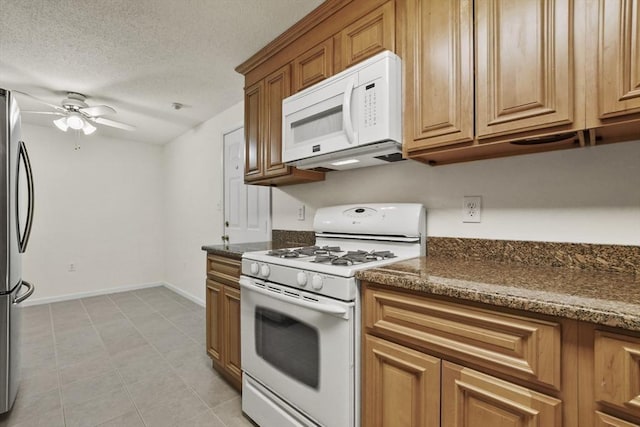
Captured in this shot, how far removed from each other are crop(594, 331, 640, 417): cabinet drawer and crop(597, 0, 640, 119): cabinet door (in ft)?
2.16

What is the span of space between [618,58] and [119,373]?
317 centimetres

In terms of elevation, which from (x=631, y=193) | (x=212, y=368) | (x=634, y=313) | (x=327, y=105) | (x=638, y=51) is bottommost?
(x=212, y=368)

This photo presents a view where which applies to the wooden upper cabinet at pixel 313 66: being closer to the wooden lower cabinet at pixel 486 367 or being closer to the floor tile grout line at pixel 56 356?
the wooden lower cabinet at pixel 486 367

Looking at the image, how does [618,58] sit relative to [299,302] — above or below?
above

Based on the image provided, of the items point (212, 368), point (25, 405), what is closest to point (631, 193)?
point (212, 368)

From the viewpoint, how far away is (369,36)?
4.94ft

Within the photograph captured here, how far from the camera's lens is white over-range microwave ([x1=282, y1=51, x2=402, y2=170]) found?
136cm

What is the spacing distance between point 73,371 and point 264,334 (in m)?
1.76

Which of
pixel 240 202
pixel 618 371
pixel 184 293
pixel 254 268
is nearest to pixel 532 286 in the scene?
pixel 618 371

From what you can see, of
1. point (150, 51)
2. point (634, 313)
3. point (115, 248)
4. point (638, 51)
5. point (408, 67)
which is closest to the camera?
point (634, 313)

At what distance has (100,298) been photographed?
13.8 ft

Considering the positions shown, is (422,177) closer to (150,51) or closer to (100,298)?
(150,51)

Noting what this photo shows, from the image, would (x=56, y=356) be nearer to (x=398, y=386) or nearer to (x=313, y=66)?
(x=398, y=386)

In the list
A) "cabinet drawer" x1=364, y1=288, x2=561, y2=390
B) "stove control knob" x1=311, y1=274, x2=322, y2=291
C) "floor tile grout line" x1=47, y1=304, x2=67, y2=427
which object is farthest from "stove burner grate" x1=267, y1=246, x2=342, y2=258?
"floor tile grout line" x1=47, y1=304, x2=67, y2=427
